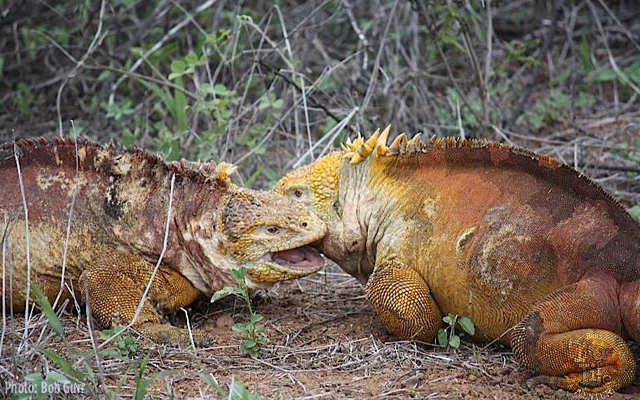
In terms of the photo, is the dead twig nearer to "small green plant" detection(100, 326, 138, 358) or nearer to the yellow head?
the yellow head

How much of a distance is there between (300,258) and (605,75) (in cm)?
546

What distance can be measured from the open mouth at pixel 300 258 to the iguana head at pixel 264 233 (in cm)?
4

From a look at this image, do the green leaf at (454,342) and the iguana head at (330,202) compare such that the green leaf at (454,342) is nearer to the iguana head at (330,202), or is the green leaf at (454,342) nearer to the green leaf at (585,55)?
Answer: the iguana head at (330,202)

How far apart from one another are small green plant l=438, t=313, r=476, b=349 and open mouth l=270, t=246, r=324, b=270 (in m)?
0.90

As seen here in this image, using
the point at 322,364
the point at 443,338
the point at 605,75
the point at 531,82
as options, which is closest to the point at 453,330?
the point at 443,338

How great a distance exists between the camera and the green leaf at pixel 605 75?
9.34 m

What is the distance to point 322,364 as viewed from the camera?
4.54 metres

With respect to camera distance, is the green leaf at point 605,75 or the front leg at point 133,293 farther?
the green leaf at point 605,75

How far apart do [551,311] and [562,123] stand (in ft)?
16.7

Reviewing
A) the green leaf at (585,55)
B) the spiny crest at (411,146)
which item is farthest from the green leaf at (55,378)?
the green leaf at (585,55)

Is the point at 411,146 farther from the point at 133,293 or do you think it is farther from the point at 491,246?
the point at 133,293

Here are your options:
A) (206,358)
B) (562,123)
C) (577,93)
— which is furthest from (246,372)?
(577,93)

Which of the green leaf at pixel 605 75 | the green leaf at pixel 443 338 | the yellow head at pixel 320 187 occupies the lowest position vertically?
the green leaf at pixel 443 338

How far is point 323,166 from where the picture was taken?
5.24 m
